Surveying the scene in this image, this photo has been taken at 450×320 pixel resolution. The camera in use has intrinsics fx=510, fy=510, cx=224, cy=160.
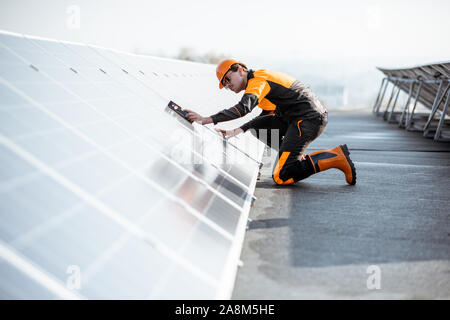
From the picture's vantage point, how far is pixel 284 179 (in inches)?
251

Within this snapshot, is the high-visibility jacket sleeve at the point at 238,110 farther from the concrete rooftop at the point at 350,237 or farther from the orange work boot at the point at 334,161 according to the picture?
the orange work boot at the point at 334,161

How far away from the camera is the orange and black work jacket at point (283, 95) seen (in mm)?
5941

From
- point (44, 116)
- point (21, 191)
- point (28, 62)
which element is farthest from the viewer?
point (28, 62)

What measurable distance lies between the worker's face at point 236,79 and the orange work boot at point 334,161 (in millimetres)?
1297

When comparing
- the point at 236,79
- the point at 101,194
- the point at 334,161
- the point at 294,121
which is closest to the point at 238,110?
the point at 236,79

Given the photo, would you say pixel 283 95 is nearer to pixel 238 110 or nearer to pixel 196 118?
pixel 238 110

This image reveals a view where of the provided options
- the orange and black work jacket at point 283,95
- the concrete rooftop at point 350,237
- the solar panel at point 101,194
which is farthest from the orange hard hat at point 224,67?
the concrete rooftop at point 350,237

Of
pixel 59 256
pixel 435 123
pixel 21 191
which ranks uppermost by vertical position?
pixel 21 191

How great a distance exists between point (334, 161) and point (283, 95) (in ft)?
3.47

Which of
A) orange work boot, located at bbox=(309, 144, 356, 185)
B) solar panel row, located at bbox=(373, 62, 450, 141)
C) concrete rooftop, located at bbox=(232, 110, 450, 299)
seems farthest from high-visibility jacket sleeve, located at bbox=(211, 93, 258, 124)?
solar panel row, located at bbox=(373, 62, 450, 141)

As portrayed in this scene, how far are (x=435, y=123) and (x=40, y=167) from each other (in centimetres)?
1316

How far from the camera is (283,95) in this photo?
623cm
